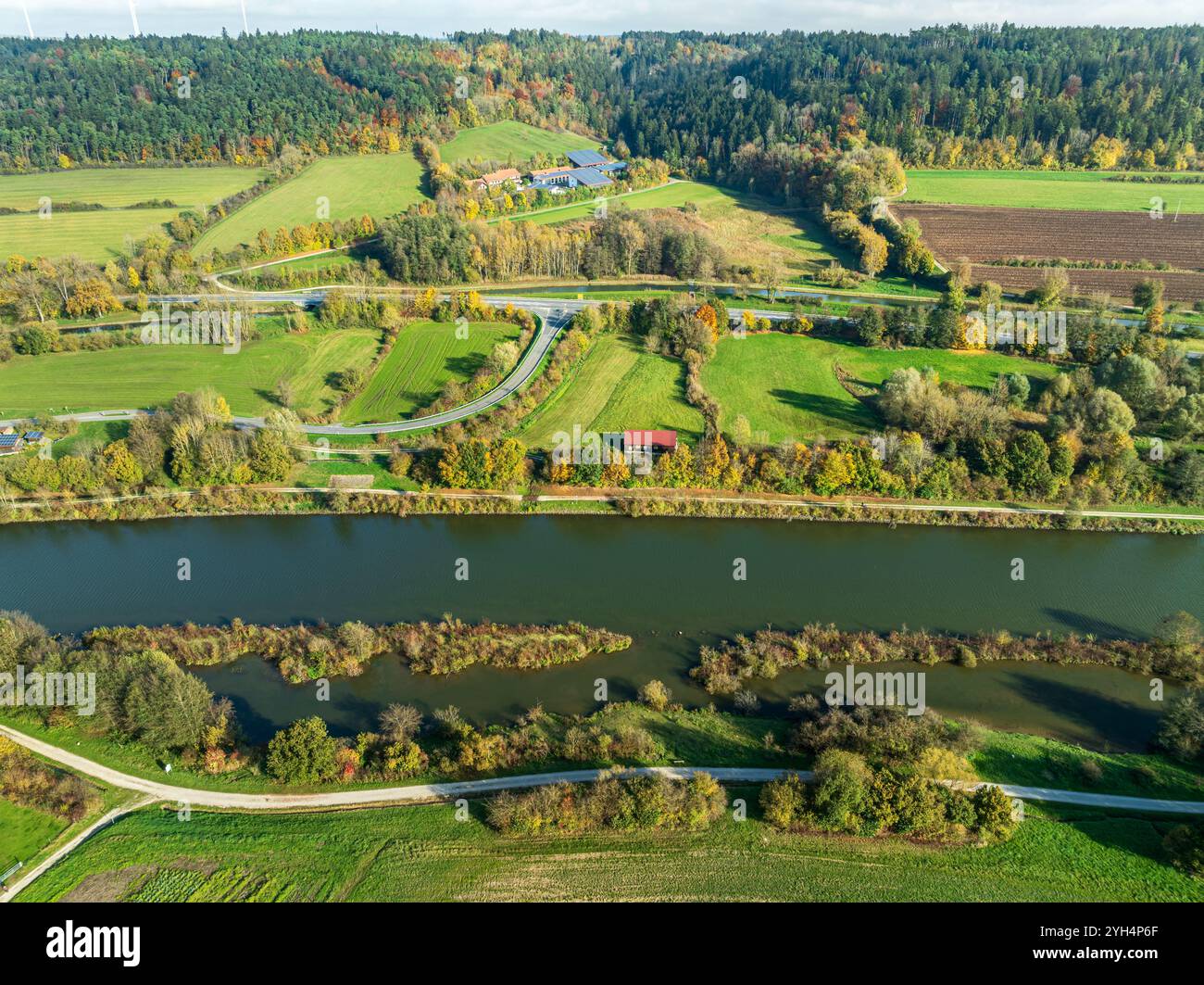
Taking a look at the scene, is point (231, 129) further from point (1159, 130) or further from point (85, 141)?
point (1159, 130)

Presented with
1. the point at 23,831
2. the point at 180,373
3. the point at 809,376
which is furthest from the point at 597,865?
the point at 180,373

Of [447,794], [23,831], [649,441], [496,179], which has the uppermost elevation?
[496,179]

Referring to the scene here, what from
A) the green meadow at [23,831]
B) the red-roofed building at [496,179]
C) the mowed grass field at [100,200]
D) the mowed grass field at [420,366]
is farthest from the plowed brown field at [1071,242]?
the mowed grass field at [100,200]

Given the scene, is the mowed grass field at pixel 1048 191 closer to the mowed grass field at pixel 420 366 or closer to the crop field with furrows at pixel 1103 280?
the crop field with furrows at pixel 1103 280

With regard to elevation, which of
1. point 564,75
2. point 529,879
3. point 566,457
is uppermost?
point 564,75

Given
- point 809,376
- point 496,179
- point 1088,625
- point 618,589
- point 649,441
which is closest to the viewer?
point 1088,625

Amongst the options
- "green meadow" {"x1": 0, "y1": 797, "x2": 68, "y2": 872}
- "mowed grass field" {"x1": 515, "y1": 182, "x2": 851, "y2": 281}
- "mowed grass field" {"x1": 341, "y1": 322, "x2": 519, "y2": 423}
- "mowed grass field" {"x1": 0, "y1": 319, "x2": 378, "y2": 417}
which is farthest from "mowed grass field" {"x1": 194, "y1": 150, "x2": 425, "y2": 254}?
"green meadow" {"x1": 0, "y1": 797, "x2": 68, "y2": 872}

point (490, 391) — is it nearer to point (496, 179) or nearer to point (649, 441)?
point (649, 441)

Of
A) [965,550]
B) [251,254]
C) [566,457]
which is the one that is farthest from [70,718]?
[251,254]
